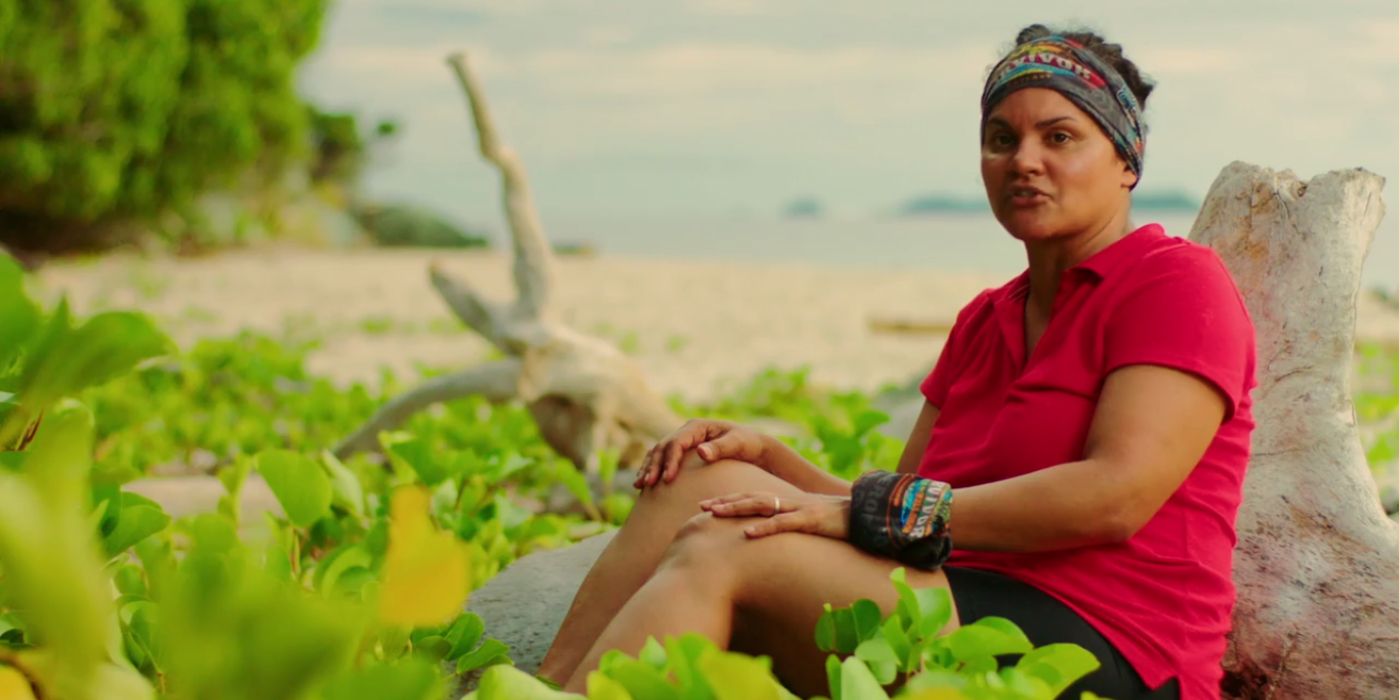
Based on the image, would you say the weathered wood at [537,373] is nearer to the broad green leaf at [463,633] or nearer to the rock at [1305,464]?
the rock at [1305,464]

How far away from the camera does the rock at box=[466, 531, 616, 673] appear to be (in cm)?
270

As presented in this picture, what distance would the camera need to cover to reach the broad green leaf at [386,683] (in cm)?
110

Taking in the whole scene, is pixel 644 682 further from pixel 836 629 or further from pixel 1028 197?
pixel 1028 197

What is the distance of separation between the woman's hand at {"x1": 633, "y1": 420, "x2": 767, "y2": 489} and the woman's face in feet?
2.15

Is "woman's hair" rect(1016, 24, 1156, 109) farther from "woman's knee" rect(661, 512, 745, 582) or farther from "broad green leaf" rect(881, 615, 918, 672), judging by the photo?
"broad green leaf" rect(881, 615, 918, 672)

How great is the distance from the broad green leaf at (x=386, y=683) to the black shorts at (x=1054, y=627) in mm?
1176

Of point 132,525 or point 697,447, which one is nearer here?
point 132,525

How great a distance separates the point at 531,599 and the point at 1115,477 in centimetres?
130

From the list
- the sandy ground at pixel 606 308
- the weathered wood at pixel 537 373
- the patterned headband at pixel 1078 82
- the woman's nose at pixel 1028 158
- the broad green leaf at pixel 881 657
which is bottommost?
the sandy ground at pixel 606 308

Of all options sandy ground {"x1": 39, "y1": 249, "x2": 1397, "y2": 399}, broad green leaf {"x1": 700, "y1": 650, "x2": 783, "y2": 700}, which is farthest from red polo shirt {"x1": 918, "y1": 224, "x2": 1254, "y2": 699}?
sandy ground {"x1": 39, "y1": 249, "x2": 1397, "y2": 399}

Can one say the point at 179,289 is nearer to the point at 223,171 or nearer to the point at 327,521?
the point at 223,171

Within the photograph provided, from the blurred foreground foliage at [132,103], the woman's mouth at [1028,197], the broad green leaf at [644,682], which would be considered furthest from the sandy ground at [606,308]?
the broad green leaf at [644,682]

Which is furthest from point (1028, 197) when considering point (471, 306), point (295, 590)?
point (471, 306)

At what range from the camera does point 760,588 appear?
2061 mm
